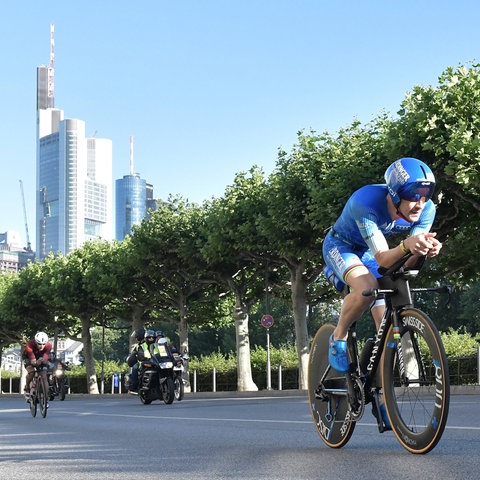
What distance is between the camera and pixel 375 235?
20.3 feet

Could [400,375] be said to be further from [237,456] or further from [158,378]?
[158,378]

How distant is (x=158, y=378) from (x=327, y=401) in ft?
57.6

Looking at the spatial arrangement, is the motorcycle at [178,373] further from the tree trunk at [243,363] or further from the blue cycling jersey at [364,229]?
the tree trunk at [243,363]

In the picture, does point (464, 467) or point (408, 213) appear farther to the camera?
point (408, 213)

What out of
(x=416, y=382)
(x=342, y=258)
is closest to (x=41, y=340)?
(x=342, y=258)

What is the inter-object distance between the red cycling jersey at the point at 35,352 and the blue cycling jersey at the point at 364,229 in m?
12.0

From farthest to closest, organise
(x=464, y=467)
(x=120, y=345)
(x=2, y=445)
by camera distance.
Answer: (x=120, y=345) < (x=2, y=445) < (x=464, y=467)

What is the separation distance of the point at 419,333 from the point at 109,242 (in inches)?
2169

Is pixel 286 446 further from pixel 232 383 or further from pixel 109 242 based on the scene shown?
pixel 109 242

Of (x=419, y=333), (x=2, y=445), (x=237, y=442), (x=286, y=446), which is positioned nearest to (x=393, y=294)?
(x=419, y=333)

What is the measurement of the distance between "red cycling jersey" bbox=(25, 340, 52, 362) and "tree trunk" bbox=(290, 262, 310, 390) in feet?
66.1

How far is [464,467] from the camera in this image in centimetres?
554

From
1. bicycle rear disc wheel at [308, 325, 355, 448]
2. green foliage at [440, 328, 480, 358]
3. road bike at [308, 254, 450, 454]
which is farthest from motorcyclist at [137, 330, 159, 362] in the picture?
road bike at [308, 254, 450, 454]

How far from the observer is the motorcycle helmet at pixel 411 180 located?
592 cm
